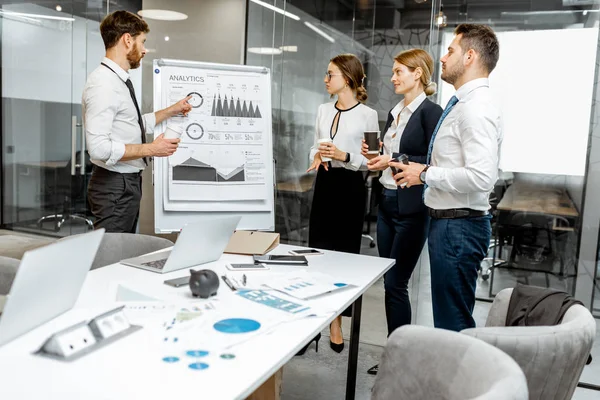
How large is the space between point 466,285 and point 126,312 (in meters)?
1.45

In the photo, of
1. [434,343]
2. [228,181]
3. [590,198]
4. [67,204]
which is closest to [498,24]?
[590,198]

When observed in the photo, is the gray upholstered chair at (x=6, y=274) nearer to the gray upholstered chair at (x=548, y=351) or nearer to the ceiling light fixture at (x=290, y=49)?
the gray upholstered chair at (x=548, y=351)

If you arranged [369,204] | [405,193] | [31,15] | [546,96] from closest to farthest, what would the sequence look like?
1. [405,193]
2. [546,96]
3. [369,204]
4. [31,15]

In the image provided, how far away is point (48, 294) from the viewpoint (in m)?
1.41

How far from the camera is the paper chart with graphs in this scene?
3.10 meters

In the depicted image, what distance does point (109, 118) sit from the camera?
2859mm

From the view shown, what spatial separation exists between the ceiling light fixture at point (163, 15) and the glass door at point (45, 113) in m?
0.49

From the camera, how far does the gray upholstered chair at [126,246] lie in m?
2.59

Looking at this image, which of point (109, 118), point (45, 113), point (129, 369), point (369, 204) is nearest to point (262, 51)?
point (369, 204)

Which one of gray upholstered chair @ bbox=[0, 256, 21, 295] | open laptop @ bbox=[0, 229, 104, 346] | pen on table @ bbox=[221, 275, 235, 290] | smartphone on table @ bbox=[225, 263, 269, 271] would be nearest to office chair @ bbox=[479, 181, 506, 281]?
smartphone on table @ bbox=[225, 263, 269, 271]

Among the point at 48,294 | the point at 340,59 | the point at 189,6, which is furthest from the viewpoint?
the point at 189,6

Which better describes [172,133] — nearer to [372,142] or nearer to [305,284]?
[372,142]

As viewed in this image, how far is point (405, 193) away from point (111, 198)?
155 cm

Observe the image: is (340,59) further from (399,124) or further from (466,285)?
(466,285)
